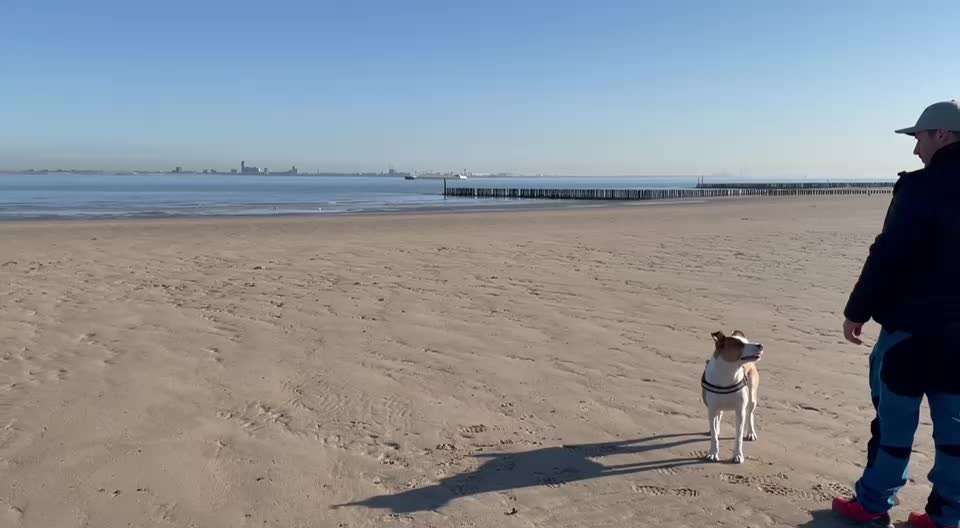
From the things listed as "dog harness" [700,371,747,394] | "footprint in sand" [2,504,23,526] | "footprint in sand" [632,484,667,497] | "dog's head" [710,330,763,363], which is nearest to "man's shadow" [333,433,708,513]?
"footprint in sand" [632,484,667,497]

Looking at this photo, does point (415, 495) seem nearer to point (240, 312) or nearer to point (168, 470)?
point (168, 470)

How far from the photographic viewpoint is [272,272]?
10836mm

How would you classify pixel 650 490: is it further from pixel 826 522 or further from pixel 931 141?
pixel 931 141

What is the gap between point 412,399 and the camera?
5184 mm

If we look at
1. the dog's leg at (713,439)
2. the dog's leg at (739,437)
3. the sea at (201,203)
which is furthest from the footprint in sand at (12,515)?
the sea at (201,203)

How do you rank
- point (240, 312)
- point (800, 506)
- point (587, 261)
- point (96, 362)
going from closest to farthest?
point (800, 506)
point (96, 362)
point (240, 312)
point (587, 261)

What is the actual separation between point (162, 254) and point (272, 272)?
3567 millimetres

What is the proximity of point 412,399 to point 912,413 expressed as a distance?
126 inches

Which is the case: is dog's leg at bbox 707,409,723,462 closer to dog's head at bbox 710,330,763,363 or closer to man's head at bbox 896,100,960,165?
dog's head at bbox 710,330,763,363

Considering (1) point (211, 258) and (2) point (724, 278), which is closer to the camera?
(2) point (724, 278)

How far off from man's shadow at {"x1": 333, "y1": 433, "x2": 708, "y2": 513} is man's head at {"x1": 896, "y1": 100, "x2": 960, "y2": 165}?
2114 mm

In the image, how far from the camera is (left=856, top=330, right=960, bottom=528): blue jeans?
119 inches

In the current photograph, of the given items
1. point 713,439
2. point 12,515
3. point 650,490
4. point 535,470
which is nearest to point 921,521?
point 713,439

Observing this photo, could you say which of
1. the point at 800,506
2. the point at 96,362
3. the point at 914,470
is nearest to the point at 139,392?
the point at 96,362
